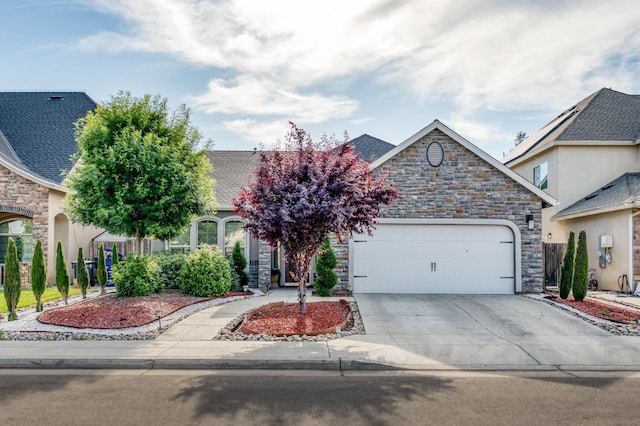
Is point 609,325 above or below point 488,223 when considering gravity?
below

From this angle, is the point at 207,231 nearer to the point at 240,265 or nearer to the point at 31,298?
the point at 240,265

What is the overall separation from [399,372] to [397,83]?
31.9 feet

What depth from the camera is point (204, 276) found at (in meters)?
13.1

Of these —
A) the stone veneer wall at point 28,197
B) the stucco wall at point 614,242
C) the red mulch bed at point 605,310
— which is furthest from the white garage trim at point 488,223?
the stone veneer wall at point 28,197

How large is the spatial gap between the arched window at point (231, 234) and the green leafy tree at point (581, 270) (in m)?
10.5

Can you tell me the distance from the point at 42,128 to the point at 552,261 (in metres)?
20.5

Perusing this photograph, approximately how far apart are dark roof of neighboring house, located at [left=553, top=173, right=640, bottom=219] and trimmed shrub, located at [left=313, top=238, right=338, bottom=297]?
9.82 metres

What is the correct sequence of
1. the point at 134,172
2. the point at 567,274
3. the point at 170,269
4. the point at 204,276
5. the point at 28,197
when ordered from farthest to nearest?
the point at 28,197, the point at 170,269, the point at 204,276, the point at 567,274, the point at 134,172

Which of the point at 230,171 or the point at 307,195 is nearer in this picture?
the point at 307,195

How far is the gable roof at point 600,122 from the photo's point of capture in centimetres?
1844

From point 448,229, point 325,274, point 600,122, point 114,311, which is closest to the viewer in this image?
point 114,311

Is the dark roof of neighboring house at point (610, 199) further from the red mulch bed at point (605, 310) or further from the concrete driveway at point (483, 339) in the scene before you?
the concrete driveway at point (483, 339)

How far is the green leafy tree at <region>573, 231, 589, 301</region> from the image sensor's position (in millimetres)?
12164

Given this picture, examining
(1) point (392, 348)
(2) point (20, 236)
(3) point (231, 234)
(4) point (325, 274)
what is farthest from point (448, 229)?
(2) point (20, 236)
